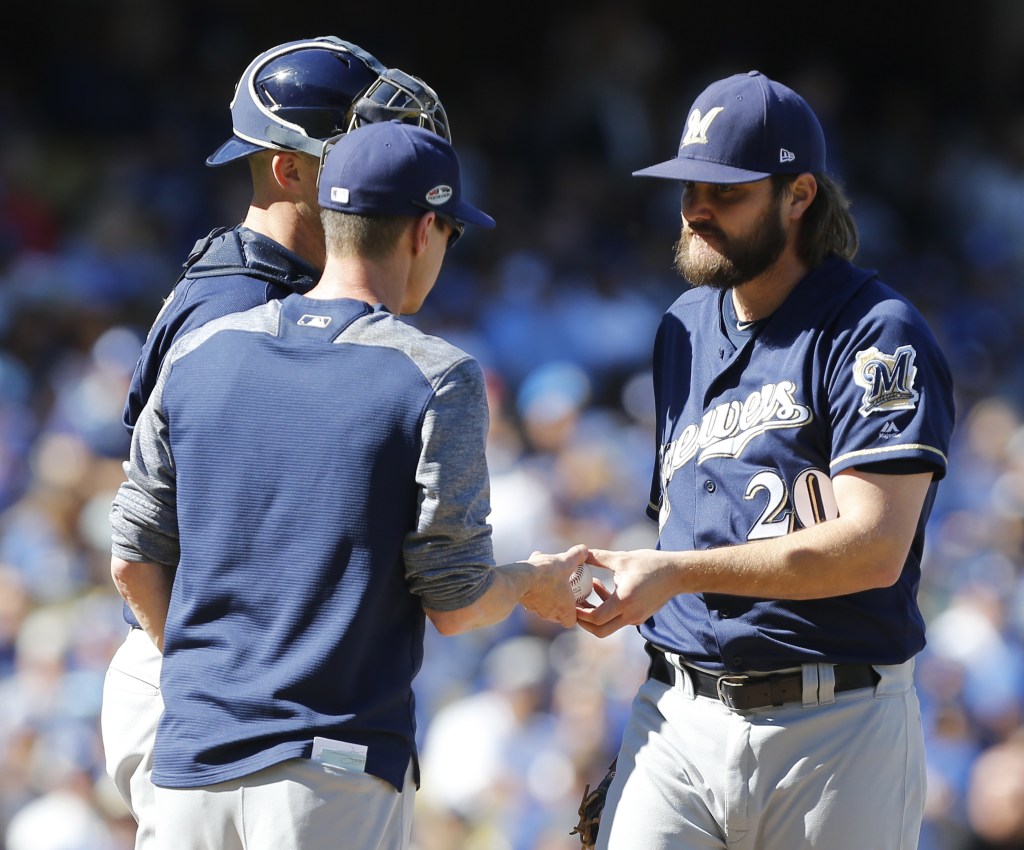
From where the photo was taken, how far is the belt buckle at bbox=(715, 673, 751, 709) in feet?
10.1

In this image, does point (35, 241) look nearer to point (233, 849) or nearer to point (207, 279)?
point (207, 279)

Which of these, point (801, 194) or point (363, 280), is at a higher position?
point (801, 194)

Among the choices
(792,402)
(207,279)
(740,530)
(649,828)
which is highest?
(207,279)

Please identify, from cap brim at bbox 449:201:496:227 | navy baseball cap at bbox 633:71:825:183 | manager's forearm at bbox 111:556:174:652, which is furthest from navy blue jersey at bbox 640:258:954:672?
manager's forearm at bbox 111:556:174:652

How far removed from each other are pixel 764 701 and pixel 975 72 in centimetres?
1253

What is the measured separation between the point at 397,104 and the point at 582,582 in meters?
1.09

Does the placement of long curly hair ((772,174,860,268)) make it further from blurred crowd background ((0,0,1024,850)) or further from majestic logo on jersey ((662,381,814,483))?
blurred crowd background ((0,0,1024,850))

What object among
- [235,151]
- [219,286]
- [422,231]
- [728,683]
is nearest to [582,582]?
[728,683]

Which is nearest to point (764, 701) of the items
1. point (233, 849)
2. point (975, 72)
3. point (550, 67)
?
point (233, 849)

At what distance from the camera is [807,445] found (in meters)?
3.05

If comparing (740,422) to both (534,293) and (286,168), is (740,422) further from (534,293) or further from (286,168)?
(534,293)

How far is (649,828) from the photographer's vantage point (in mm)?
3123

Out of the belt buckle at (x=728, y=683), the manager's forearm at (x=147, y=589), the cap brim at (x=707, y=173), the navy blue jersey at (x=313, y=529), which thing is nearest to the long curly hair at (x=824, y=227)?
the cap brim at (x=707, y=173)

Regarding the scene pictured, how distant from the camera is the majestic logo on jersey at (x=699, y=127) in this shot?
318 cm
